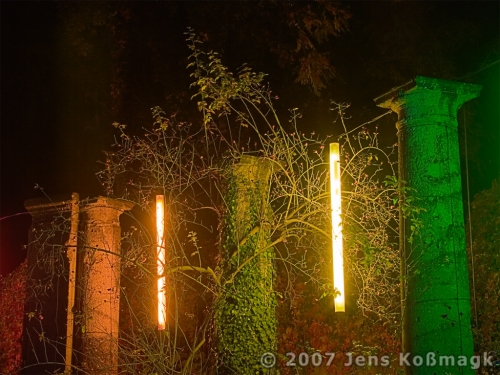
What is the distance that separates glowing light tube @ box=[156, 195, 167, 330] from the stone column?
1.16 m

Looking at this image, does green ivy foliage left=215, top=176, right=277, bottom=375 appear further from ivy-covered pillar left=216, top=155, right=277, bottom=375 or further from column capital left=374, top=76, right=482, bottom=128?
column capital left=374, top=76, right=482, bottom=128

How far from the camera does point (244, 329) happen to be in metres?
8.45

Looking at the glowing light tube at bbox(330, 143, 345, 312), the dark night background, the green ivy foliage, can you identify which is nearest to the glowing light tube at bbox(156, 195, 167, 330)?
the green ivy foliage

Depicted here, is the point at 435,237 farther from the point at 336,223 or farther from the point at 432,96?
the point at 336,223

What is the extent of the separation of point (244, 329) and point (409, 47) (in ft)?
21.0

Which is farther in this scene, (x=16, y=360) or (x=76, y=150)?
(x=76, y=150)

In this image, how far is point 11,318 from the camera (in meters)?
13.2

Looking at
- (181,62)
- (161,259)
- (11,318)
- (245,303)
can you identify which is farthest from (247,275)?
(11,318)

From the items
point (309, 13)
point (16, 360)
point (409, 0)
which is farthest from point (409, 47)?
point (16, 360)

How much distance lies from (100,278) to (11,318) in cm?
401

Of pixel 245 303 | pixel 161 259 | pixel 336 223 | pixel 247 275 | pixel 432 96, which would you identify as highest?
pixel 432 96

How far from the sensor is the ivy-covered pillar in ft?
27.6

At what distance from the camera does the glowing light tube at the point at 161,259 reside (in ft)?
27.4

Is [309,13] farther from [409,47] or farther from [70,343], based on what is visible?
[70,343]
